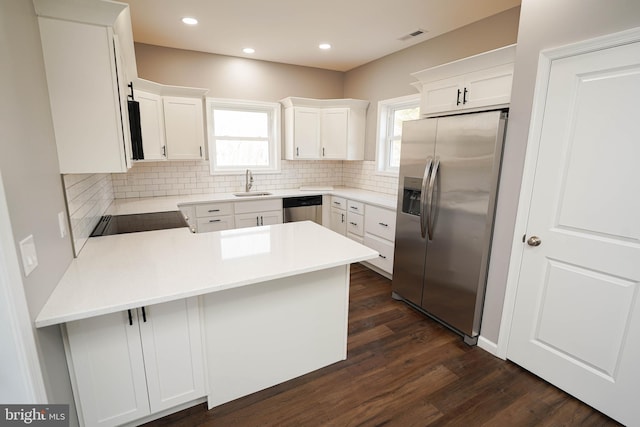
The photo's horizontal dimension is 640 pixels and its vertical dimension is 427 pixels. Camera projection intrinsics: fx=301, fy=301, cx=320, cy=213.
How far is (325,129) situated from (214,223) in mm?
2108

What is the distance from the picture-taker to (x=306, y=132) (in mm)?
4434

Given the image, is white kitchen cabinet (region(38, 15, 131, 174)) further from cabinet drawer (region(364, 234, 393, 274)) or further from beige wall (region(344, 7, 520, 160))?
beige wall (region(344, 7, 520, 160))

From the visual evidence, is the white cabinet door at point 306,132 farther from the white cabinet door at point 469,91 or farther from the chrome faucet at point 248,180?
the white cabinet door at point 469,91

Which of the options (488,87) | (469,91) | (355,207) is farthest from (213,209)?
(488,87)

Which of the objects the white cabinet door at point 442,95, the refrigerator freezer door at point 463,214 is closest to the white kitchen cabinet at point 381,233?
the refrigerator freezer door at point 463,214

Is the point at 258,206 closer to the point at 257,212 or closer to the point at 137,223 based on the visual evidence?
the point at 257,212

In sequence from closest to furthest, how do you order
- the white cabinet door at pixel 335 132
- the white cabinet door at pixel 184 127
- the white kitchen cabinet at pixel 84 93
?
1. the white kitchen cabinet at pixel 84 93
2. the white cabinet door at pixel 184 127
3. the white cabinet door at pixel 335 132

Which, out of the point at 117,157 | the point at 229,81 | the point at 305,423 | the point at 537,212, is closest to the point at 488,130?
the point at 537,212

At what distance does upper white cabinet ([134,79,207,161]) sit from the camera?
3283 mm

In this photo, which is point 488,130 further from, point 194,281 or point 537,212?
point 194,281

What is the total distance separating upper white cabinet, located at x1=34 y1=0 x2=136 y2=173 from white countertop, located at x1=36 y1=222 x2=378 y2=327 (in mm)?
540

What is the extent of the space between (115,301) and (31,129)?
79 centimetres

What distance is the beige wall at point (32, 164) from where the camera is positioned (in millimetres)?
1036

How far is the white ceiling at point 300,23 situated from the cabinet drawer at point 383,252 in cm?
228
